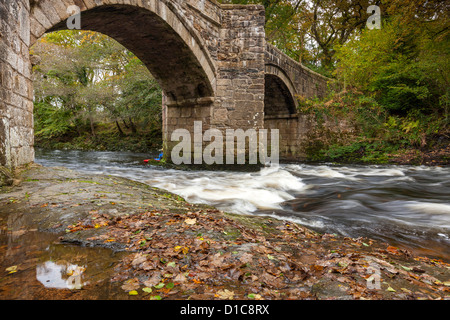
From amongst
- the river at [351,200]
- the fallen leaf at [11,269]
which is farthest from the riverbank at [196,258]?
the river at [351,200]

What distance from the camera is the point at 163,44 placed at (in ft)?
22.1

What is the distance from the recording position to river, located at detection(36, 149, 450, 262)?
2953 mm

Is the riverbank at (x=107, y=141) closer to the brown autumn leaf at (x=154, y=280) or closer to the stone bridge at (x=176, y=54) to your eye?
the stone bridge at (x=176, y=54)

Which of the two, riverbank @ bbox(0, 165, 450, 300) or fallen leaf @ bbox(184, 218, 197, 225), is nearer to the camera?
riverbank @ bbox(0, 165, 450, 300)

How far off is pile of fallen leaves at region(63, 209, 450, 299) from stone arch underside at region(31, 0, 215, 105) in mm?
3623

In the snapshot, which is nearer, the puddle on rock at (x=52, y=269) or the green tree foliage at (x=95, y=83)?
the puddle on rock at (x=52, y=269)

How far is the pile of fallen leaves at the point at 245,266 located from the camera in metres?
1.32

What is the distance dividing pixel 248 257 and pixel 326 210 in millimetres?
2793

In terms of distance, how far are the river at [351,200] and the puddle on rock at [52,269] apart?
2301mm

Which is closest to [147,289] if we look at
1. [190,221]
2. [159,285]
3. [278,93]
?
[159,285]

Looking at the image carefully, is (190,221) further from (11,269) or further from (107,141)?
(107,141)

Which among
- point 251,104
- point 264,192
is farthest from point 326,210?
point 251,104

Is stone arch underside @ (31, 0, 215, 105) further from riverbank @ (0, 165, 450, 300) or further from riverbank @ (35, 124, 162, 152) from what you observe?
riverbank @ (35, 124, 162, 152)

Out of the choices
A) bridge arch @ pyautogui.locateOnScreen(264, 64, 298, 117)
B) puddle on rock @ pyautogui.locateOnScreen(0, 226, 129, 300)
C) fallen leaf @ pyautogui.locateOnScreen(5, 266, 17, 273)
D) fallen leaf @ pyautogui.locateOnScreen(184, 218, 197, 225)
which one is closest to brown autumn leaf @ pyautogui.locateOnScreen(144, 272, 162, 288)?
puddle on rock @ pyautogui.locateOnScreen(0, 226, 129, 300)
